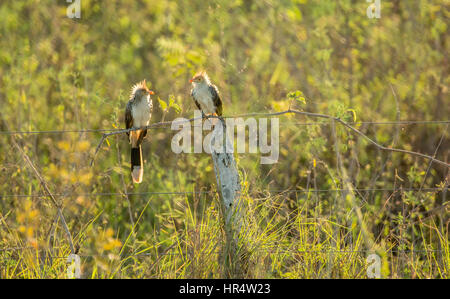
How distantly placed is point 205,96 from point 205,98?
0.02 meters

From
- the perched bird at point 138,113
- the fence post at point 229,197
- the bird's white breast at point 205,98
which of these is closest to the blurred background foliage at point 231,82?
the perched bird at point 138,113

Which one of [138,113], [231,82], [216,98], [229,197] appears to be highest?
[231,82]

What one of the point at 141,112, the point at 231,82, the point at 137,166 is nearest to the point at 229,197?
the point at 137,166

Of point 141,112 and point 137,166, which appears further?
point 141,112

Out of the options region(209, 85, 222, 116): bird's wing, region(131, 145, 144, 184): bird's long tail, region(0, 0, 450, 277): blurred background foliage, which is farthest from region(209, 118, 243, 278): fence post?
region(0, 0, 450, 277): blurred background foliage

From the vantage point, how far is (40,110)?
302 inches

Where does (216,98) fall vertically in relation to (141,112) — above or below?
above

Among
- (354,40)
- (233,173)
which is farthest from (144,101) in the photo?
(354,40)

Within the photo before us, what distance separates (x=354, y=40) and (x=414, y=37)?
0.84 meters

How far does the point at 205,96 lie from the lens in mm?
5145

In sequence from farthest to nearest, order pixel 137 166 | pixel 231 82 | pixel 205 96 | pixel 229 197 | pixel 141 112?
pixel 231 82
pixel 205 96
pixel 141 112
pixel 137 166
pixel 229 197

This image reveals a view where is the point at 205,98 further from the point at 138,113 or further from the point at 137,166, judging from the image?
the point at 137,166

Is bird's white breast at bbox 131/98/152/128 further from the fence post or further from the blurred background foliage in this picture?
the fence post

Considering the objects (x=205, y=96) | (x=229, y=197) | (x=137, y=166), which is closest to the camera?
(x=229, y=197)
